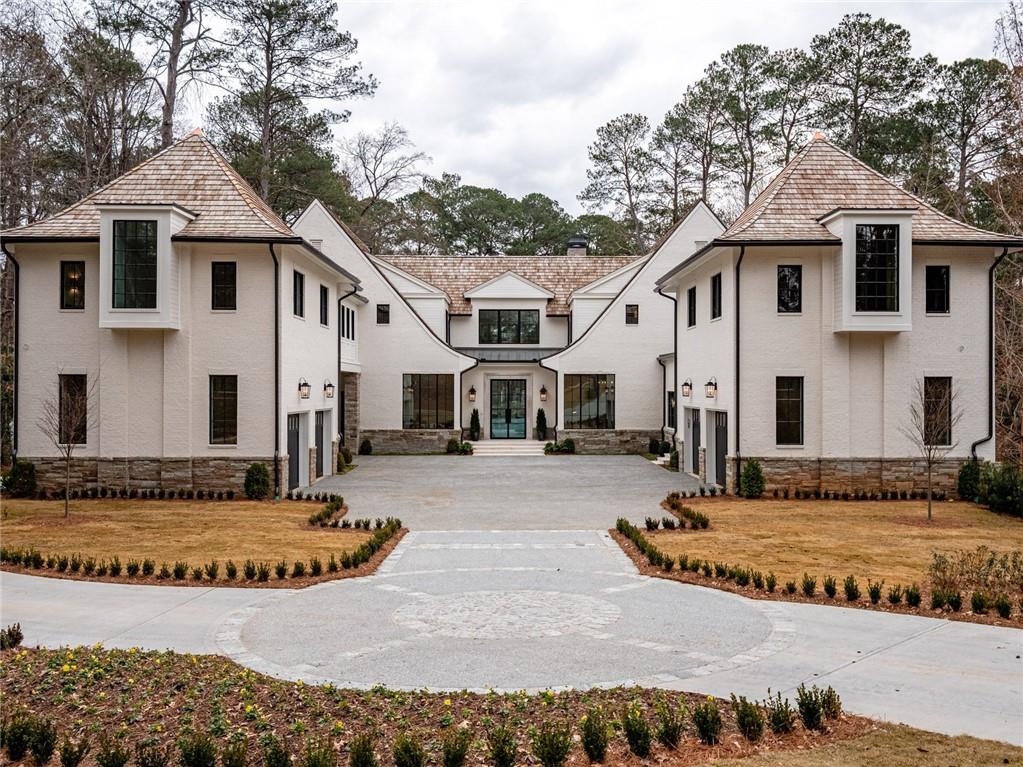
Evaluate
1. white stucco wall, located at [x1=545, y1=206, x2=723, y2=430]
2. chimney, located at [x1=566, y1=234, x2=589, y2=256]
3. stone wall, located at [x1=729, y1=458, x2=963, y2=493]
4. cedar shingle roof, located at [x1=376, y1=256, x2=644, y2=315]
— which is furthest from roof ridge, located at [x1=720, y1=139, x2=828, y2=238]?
chimney, located at [x1=566, y1=234, x2=589, y2=256]

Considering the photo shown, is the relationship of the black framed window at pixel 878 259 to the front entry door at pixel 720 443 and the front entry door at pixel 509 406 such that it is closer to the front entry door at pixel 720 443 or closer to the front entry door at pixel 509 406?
the front entry door at pixel 720 443

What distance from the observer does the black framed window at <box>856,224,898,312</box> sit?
17422 mm

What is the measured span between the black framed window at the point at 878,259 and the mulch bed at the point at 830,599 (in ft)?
31.4

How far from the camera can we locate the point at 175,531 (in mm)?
13695

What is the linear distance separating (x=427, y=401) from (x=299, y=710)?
23.5 m

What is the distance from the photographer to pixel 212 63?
26.7 m

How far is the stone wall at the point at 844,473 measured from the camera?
1811 cm

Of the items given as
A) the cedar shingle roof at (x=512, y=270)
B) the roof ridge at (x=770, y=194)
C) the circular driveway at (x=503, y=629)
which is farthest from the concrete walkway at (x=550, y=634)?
the cedar shingle roof at (x=512, y=270)

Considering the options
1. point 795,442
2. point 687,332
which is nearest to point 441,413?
point 687,332

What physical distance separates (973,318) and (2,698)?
19.5 metres

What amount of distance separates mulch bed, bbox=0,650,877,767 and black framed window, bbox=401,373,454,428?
22453 mm

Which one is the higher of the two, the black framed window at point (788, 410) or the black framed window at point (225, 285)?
the black framed window at point (225, 285)

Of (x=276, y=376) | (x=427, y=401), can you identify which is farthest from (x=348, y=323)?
(x=276, y=376)

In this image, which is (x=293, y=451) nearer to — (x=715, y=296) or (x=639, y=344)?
(x=715, y=296)
